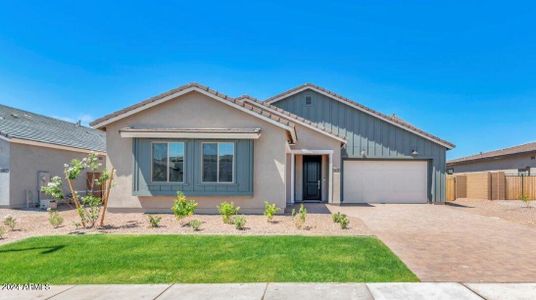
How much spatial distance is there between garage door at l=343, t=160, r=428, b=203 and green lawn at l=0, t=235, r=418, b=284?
32.6 feet

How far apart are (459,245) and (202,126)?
935 cm

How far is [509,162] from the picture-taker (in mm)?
A: 25672

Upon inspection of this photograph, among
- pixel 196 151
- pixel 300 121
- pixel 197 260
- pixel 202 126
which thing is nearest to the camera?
pixel 197 260

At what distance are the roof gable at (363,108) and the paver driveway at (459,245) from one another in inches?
226

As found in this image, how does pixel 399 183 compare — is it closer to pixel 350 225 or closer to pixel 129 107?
pixel 350 225

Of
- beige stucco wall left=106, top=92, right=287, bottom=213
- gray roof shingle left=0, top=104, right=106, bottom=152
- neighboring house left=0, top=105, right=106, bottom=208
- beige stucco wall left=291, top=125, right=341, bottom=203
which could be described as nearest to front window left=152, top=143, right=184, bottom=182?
beige stucco wall left=106, top=92, right=287, bottom=213

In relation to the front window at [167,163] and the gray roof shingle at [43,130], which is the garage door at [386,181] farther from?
the gray roof shingle at [43,130]

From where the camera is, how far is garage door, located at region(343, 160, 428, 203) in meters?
18.4

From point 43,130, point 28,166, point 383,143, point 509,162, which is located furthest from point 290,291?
point 509,162

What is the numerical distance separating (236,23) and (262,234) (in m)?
10.7

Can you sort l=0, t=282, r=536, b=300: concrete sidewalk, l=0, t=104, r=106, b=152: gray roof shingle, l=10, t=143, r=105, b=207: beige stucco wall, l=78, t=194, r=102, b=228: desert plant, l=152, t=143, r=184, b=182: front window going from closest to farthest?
1. l=0, t=282, r=536, b=300: concrete sidewalk
2. l=78, t=194, r=102, b=228: desert plant
3. l=152, t=143, r=184, b=182: front window
4. l=10, t=143, r=105, b=207: beige stucco wall
5. l=0, t=104, r=106, b=152: gray roof shingle

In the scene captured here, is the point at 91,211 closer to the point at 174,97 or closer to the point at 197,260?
the point at 174,97

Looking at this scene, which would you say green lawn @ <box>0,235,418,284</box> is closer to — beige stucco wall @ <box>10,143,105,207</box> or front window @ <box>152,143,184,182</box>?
front window @ <box>152,143,184,182</box>

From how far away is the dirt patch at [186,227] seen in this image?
9727 mm
